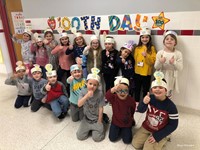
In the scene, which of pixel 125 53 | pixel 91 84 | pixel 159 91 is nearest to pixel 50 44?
pixel 125 53

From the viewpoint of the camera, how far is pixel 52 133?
198 cm

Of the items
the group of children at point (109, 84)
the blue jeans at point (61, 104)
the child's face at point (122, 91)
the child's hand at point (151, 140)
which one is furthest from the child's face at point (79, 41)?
the child's hand at point (151, 140)

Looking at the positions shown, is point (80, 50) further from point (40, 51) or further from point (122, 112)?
point (122, 112)

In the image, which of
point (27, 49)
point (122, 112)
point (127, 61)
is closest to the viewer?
point (122, 112)

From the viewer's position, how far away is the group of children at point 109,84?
1.57 m

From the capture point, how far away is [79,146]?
177cm

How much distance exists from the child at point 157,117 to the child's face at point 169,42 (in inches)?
21.2

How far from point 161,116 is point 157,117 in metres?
0.04

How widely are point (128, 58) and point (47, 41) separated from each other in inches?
53.1

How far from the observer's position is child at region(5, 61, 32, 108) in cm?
252

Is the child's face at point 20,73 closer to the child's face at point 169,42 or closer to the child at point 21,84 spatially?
the child at point 21,84

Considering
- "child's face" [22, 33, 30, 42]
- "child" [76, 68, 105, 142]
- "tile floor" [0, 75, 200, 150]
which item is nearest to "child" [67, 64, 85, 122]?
"tile floor" [0, 75, 200, 150]

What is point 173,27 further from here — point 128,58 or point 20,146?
point 20,146

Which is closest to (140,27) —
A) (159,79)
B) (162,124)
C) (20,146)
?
(159,79)
